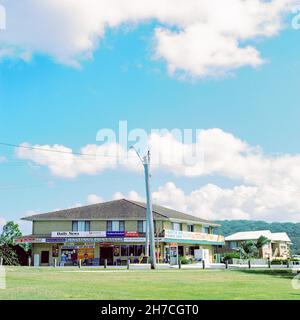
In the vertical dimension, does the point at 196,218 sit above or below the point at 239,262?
above

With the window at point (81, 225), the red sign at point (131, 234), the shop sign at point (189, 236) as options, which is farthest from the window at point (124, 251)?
the shop sign at point (189, 236)

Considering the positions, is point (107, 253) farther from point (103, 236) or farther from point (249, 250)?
point (249, 250)

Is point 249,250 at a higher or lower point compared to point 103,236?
lower

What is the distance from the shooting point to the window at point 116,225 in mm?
60041

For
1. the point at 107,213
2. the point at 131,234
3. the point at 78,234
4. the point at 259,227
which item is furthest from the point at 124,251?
the point at 259,227

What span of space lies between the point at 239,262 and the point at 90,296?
49027 mm

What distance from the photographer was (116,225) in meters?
60.2

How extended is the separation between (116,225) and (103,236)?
9.38ft

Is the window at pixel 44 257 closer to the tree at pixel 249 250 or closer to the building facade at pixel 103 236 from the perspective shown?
the building facade at pixel 103 236

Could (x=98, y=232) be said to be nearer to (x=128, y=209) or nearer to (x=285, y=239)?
(x=128, y=209)

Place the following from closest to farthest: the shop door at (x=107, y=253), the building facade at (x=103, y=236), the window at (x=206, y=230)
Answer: the building facade at (x=103, y=236) < the shop door at (x=107, y=253) < the window at (x=206, y=230)
